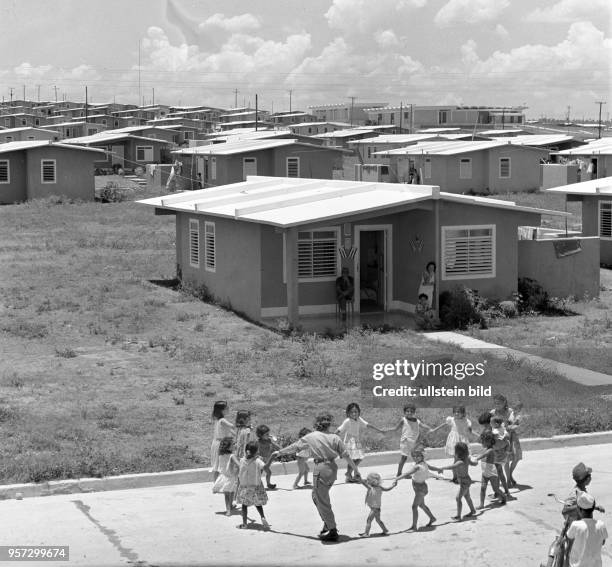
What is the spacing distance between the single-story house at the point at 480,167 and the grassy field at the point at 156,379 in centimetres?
2582

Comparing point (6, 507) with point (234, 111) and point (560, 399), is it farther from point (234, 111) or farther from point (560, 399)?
point (234, 111)

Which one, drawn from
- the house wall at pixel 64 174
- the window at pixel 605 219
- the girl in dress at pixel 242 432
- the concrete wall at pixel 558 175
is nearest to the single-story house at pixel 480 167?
the concrete wall at pixel 558 175

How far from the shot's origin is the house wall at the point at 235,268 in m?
23.1

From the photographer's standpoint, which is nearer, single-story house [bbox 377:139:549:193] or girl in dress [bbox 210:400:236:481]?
girl in dress [bbox 210:400:236:481]

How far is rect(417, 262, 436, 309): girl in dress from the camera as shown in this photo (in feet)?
74.1

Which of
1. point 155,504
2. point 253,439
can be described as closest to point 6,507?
point 155,504

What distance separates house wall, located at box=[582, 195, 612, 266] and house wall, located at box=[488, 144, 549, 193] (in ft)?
66.8

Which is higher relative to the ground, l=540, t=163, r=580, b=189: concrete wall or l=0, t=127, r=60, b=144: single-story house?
l=0, t=127, r=60, b=144: single-story house

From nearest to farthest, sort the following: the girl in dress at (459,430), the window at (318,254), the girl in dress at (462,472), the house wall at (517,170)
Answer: the girl in dress at (462,472) < the girl in dress at (459,430) < the window at (318,254) < the house wall at (517,170)

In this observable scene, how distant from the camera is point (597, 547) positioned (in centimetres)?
828

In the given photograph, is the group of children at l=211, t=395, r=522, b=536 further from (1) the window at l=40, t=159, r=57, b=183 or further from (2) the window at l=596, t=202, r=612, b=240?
(1) the window at l=40, t=159, r=57, b=183

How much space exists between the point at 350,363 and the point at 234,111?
11575 centimetres

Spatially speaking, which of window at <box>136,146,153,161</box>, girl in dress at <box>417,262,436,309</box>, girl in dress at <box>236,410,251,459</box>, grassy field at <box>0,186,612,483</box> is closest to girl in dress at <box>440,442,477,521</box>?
girl in dress at <box>236,410,251,459</box>

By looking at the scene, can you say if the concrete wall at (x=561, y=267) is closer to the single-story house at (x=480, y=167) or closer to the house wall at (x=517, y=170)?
the single-story house at (x=480, y=167)
